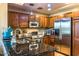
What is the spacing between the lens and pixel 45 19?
1.12 metres

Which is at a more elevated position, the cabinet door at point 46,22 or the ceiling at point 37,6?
the ceiling at point 37,6

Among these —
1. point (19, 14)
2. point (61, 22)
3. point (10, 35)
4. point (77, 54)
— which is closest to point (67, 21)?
point (61, 22)

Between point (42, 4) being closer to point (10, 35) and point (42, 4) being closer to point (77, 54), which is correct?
point (10, 35)

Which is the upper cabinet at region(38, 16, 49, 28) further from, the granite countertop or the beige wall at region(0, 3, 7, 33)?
the beige wall at region(0, 3, 7, 33)

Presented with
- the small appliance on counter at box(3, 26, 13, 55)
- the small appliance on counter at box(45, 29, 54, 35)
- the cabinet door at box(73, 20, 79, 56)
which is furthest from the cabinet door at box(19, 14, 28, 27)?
the cabinet door at box(73, 20, 79, 56)

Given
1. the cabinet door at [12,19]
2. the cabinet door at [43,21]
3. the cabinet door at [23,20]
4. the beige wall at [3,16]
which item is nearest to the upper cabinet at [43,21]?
the cabinet door at [43,21]

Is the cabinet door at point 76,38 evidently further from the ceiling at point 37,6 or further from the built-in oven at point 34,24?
the built-in oven at point 34,24

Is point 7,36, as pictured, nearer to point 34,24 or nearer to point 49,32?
point 34,24

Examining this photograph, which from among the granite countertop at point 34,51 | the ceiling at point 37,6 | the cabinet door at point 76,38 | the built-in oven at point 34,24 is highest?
the ceiling at point 37,6

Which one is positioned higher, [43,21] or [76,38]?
[43,21]

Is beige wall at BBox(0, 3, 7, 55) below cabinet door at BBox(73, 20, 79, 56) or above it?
above

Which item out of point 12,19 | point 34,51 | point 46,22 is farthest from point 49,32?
point 12,19

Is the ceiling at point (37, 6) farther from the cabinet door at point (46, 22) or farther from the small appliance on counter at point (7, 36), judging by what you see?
the small appliance on counter at point (7, 36)

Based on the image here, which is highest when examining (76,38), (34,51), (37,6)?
(37,6)
